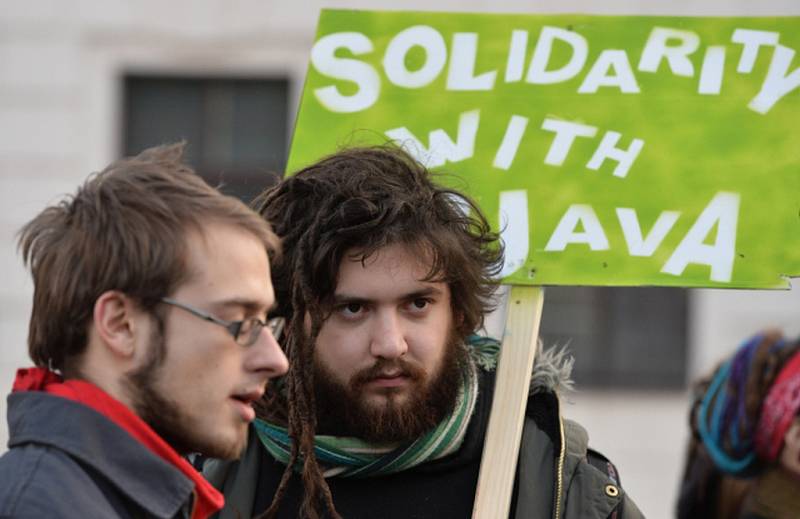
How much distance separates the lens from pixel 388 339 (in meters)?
3.14

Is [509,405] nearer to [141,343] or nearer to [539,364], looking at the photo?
[539,364]

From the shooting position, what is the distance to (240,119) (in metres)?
8.12

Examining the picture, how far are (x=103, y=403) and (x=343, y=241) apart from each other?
0.96 metres

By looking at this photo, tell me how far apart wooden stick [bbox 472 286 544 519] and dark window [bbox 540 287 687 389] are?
15.4ft

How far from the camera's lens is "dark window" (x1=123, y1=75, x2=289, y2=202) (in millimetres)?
8109

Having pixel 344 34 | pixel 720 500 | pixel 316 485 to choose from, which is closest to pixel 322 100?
pixel 344 34

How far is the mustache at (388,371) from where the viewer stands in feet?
10.4

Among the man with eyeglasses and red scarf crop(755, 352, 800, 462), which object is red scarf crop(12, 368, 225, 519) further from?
red scarf crop(755, 352, 800, 462)

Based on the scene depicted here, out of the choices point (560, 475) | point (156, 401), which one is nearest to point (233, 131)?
point (560, 475)

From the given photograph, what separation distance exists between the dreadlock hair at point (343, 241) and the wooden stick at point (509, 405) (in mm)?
104

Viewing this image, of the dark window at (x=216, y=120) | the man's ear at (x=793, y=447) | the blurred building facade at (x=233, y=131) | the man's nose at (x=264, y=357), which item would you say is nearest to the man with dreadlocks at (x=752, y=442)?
the man's ear at (x=793, y=447)

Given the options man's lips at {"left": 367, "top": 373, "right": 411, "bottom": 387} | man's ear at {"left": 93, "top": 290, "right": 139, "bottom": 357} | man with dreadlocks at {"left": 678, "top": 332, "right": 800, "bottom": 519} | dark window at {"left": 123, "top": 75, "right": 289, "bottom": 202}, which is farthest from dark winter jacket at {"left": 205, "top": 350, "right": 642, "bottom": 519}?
dark window at {"left": 123, "top": 75, "right": 289, "bottom": 202}

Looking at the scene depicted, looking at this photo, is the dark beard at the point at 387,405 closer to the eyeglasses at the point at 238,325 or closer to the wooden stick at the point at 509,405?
the wooden stick at the point at 509,405

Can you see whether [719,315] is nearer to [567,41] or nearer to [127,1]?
[127,1]
